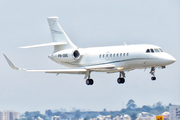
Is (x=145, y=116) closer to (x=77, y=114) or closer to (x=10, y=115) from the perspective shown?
(x=77, y=114)

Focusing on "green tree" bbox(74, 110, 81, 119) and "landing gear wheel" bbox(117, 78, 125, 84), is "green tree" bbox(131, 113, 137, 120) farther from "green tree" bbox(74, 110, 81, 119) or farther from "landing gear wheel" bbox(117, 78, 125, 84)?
"green tree" bbox(74, 110, 81, 119)

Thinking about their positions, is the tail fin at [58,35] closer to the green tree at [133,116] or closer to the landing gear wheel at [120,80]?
the landing gear wheel at [120,80]

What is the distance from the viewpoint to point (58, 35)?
62062mm

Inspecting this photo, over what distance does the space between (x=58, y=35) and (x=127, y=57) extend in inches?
433

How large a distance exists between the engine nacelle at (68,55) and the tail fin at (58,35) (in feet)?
4.27

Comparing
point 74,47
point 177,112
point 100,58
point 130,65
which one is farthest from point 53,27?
point 177,112

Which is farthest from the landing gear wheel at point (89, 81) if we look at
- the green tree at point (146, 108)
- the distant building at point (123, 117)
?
the green tree at point (146, 108)

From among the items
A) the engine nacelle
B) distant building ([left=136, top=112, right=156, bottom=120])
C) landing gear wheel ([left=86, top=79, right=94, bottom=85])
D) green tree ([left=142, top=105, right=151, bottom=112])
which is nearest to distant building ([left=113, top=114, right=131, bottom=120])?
distant building ([left=136, top=112, right=156, bottom=120])

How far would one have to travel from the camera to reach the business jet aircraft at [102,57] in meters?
53.4

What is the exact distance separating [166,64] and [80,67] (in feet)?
32.3

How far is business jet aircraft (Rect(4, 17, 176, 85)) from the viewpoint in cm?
5341

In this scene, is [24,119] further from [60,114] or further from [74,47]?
[74,47]

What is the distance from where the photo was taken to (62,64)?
6019cm

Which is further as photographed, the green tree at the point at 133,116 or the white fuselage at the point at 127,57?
the green tree at the point at 133,116
